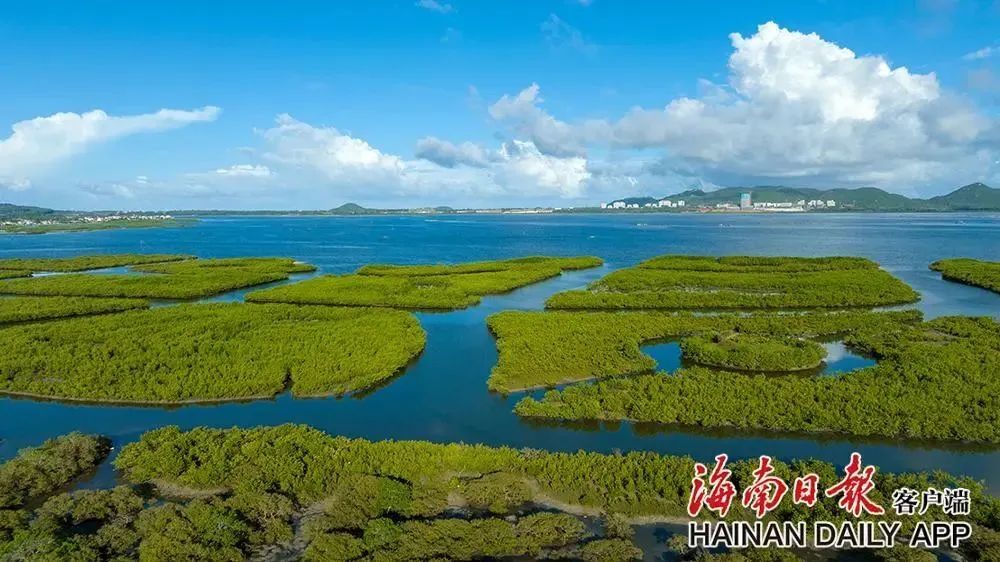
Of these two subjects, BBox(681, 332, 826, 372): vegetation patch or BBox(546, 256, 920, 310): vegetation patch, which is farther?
BBox(546, 256, 920, 310): vegetation patch

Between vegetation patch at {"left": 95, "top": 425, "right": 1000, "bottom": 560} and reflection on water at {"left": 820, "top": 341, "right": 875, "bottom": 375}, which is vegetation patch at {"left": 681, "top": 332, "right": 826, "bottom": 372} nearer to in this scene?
reflection on water at {"left": 820, "top": 341, "right": 875, "bottom": 375}

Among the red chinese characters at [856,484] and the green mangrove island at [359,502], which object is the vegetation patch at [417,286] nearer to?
the green mangrove island at [359,502]

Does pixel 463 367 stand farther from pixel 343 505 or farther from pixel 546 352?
pixel 343 505

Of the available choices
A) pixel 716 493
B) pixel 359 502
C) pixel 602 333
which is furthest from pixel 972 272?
pixel 359 502

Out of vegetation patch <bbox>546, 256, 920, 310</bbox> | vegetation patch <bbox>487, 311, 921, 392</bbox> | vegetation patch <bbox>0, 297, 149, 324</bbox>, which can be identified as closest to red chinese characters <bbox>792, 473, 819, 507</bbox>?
vegetation patch <bbox>487, 311, 921, 392</bbox>

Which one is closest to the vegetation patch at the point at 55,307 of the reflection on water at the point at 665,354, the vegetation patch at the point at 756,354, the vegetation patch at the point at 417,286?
the vegetation patch at the point at 417,286

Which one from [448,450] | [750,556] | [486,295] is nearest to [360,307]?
[486,295]
